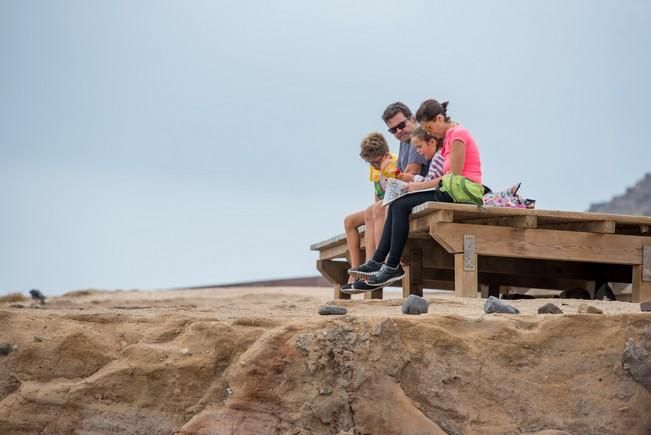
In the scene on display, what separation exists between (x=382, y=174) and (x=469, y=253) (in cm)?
107

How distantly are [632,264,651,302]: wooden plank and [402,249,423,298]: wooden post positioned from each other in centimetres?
184

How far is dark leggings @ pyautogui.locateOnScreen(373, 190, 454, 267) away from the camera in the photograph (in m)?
7.14

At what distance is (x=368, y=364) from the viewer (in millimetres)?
4750

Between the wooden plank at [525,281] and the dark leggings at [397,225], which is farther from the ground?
the dark leggings at [397,225]

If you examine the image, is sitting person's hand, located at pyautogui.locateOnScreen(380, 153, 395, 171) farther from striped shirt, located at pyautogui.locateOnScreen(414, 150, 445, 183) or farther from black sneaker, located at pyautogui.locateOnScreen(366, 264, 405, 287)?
black sneaker, located at pyautogui.locateOnScreen(366, 264, 405, 287)

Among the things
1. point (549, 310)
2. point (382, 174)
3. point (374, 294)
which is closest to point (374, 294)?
point (374, 294)

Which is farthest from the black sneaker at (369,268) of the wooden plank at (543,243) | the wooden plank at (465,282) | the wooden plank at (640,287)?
the wooden plank at (640,287)

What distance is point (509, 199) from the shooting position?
7.74m

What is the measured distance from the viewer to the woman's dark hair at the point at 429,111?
7426 millimetres

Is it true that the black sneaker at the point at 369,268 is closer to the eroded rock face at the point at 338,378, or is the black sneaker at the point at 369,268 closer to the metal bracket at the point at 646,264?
the eroded rock face at the point at 338,378

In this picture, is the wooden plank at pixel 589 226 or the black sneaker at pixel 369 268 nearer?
the black sneaker at pixel 369 268

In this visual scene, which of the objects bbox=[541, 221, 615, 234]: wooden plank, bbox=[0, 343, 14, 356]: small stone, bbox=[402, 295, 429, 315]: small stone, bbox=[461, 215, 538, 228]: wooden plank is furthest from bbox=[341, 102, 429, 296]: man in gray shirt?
bbox=[0, 343, 14, 356]: small stone

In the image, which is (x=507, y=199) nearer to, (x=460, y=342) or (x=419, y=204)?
(x=419, y=204)

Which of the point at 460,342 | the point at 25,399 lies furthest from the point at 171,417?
the point at 460,342
